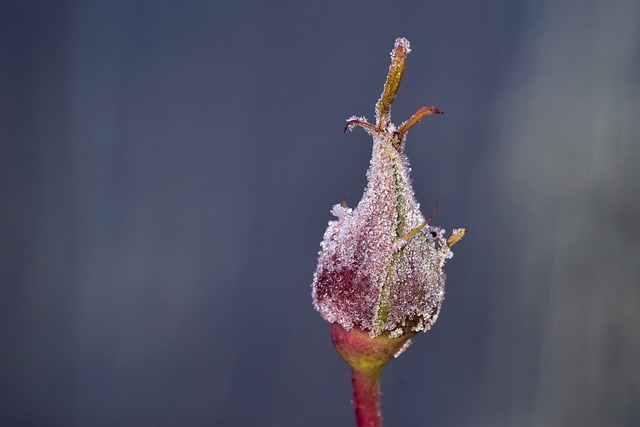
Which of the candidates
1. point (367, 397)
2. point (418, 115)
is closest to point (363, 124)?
point (418, 115)

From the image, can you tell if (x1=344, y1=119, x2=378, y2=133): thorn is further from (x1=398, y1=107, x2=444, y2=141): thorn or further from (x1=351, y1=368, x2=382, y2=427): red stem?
(x1=351, y1=368, x2=382, y2=427): red stem

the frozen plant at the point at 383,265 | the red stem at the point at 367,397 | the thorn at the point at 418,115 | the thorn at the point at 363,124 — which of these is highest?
the thorn at the point at 418,115

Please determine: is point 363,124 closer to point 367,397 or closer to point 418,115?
point 418,115

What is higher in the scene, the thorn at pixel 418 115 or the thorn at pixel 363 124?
the thorn at pixel 418 115

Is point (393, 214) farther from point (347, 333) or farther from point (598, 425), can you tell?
point (598, 425)

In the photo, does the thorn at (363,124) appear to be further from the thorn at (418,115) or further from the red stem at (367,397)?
the red stem at (367,397)

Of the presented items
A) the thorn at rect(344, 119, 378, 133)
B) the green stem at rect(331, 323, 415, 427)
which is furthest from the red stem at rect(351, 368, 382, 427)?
the thorn at rect(344, 119, 378, 133)

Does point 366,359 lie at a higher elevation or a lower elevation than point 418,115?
lower

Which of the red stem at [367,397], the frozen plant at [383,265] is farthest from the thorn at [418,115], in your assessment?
the red stem at [367,397]
